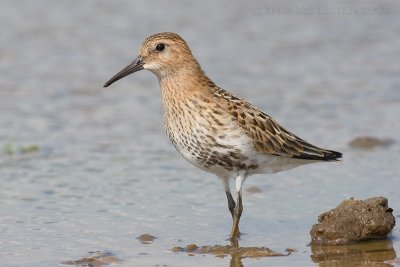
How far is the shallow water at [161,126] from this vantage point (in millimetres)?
8617

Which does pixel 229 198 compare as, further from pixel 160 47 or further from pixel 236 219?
pixel 160 47

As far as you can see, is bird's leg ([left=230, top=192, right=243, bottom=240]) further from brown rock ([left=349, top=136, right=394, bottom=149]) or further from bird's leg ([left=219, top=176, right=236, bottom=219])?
brown rock ([left=349, top=136, right=394, bottom=149])

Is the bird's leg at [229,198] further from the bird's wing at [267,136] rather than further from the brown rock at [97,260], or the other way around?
the brown rock at [97,260]

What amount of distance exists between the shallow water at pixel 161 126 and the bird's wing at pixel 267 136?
636 mm

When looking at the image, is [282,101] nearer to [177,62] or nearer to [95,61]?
[95,61]

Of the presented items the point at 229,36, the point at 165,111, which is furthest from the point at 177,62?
the point at 229,36

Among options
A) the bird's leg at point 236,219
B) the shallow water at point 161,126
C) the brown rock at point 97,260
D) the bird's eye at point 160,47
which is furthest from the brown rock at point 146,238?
the bird's eye at point 160,47

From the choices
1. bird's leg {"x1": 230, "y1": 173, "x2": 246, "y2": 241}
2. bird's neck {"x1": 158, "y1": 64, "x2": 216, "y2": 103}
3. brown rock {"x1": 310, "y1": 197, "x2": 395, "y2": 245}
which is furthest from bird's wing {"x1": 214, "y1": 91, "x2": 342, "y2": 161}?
brown rock {"x1": 310, "y1": 197, "x2": 395, "y2": 245}

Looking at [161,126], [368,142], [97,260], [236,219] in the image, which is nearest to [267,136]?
[236,219]

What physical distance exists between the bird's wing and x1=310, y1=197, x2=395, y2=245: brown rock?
3.13ft

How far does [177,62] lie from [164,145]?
272 cm

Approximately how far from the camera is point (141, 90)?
13.9 meters

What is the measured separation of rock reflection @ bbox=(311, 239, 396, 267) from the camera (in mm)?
7789

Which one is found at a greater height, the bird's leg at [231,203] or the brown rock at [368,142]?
the brown rock at [368,142]
